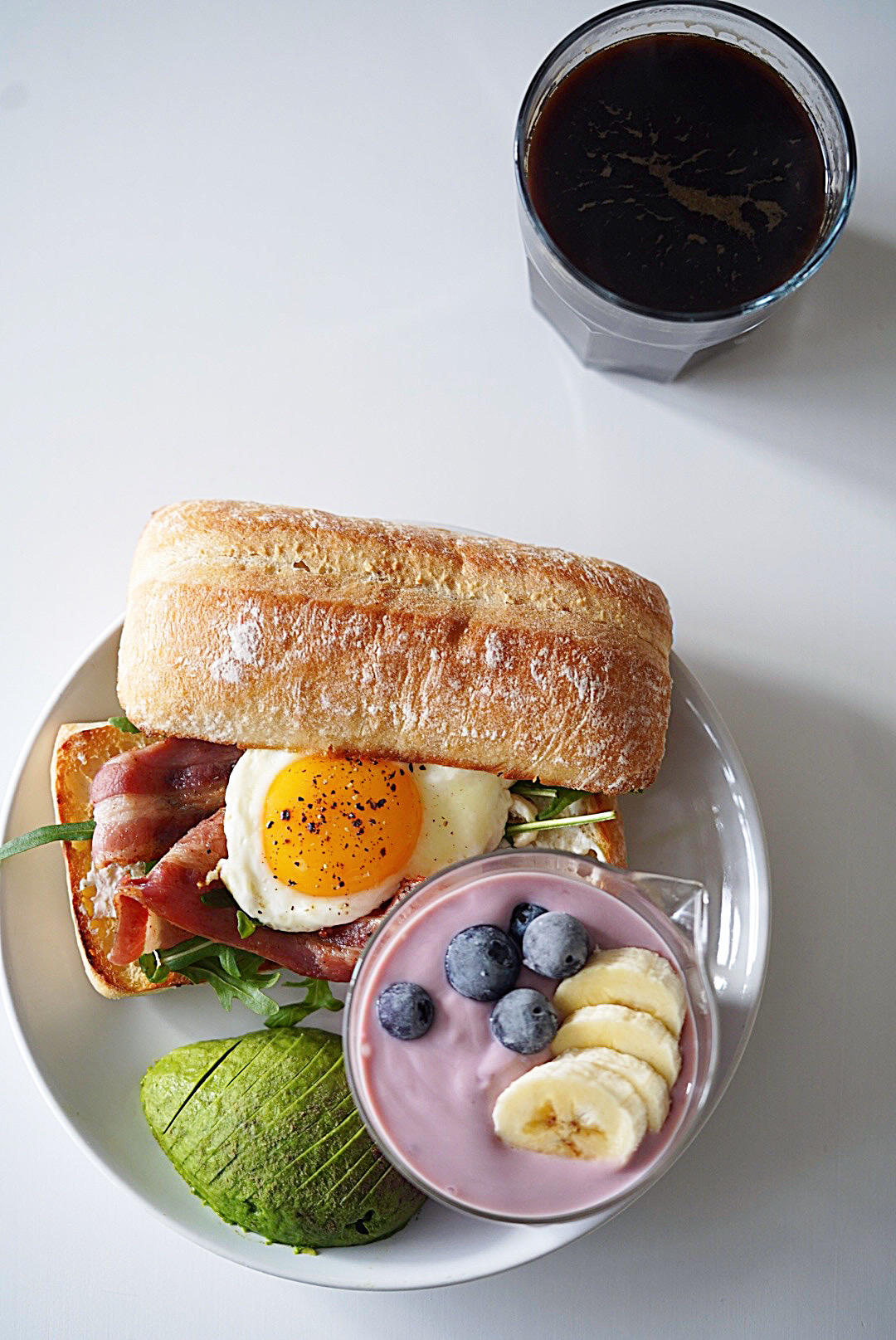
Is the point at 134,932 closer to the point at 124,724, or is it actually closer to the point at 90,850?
the point at 90,850

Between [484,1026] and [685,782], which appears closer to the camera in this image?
[484,1026]

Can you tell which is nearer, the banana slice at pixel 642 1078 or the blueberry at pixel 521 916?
the banana slice at pixel 642 1078

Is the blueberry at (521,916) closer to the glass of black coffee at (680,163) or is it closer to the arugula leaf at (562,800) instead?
the arugula leaf at (562,800)

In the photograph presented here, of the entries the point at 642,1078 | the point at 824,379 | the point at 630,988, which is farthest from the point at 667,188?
the point at 642,1078

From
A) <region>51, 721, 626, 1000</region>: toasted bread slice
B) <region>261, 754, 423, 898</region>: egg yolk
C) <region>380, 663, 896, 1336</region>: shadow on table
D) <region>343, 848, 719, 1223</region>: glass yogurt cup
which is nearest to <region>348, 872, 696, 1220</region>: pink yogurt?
<region>343, 848, 719, 1223</region>: glass yogurt cup

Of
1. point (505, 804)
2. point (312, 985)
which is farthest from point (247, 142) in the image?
point (312, 985)

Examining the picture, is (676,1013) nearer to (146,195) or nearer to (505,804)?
(505,804)

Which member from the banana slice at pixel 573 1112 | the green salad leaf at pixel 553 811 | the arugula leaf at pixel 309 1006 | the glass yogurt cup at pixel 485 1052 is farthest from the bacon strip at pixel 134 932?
the banana slice at pixel 573 1112
